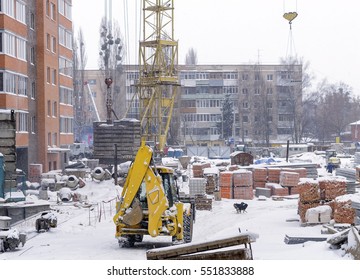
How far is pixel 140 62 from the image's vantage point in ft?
159

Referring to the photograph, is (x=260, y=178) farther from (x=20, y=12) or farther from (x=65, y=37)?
(x=65, y=37)

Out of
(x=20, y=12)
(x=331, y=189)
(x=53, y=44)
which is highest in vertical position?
(x=20, y=12)

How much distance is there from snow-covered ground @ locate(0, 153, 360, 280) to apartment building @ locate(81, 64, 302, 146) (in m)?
41.5

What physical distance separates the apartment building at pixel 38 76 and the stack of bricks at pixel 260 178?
1322cm

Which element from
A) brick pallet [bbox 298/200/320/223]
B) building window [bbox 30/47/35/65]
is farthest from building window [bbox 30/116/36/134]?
brick pallet [bbox 298/200/320/223]

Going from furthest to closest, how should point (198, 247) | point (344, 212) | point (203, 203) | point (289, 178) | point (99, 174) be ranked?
Answer: point (99, 174) → point (289, 178) → point (203, 203) → point (344, 212) → point (198, 247)

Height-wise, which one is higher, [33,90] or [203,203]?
[33,90]

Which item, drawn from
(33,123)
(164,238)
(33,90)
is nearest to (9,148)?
(164,238)

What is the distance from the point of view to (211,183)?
34.9 metres

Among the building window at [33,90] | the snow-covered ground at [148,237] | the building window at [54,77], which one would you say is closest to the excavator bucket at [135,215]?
the snow-covered ground at [148,237]

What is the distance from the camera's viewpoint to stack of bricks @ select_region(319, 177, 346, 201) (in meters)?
22.3

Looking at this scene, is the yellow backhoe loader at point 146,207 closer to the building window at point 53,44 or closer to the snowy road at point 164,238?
the snowy road at point 164,238

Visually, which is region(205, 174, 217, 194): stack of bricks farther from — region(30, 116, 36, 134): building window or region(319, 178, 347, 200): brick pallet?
region(30, 116, 36, 134): building window

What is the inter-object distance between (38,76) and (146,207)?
29.1 m
